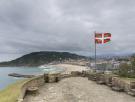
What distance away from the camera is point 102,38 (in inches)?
709

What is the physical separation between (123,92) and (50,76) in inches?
304

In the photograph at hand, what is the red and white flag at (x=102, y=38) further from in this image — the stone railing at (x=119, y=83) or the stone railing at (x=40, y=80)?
the stone railing at (x=40, y=80)

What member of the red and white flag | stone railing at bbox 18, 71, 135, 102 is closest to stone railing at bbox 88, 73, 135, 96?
stone railing at bbox 18, 71, 135, 102

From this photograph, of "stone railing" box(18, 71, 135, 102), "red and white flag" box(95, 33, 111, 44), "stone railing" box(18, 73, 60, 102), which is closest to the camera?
"stone railing" box(18, 71, 135, 102)

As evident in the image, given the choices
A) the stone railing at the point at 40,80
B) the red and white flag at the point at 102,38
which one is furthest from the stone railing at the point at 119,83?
the stone railing at the point at 40,80

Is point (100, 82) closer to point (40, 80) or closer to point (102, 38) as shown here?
point (102, 38)

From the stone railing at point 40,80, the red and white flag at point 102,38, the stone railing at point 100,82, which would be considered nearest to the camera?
the stone railing at point 100,82

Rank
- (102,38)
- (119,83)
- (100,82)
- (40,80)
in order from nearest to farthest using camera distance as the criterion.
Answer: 1. (119,83)
2. (40,80)
3. (100,82)
4. (102,38)

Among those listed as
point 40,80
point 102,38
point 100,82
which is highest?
point 102,38

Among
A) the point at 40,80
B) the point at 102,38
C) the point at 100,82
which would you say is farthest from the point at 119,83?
the point at 40,80

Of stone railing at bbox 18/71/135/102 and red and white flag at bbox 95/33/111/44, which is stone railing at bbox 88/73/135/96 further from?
red and white flag at bbox 95/33/111/44

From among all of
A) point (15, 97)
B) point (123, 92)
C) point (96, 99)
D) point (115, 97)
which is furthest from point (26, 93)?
point (123, 92)

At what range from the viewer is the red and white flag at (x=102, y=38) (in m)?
17.7

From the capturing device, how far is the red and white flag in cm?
1768
